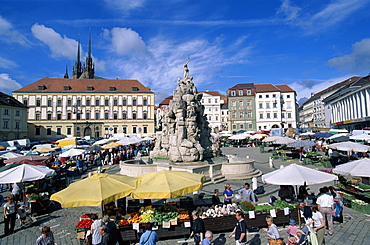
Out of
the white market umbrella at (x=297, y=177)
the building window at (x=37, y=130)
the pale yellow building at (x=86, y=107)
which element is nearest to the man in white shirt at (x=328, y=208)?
the white market umbrella at (x=297, y=177)

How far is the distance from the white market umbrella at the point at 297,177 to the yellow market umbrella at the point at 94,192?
4773 mm

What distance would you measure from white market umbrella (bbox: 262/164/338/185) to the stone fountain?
231 inches

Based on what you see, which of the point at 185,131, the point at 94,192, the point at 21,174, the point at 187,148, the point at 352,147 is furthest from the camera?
the point at 352,147

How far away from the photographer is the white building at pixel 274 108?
6253cm

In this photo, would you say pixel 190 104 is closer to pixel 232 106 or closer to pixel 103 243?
pixel 103 243

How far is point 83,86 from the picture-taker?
6291 cm

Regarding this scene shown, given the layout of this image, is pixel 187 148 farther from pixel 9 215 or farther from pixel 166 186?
pixel 9 215

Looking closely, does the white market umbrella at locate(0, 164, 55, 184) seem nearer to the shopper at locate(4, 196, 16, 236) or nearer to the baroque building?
the shopper at locate(4, 196, 16, 236)

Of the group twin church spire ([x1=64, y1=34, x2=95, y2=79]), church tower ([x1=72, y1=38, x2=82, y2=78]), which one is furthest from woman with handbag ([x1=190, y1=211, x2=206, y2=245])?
church tower ([x1=72, y1=38, x2=82, y2=78])

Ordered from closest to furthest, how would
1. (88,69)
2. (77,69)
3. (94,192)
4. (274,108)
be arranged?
(94,192), (274,108), (88,69), (77,69)

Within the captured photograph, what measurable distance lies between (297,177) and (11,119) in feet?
181

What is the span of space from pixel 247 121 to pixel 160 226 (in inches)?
2359

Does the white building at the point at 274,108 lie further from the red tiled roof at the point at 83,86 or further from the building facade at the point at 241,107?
the red tiled roof at the point at 83,86

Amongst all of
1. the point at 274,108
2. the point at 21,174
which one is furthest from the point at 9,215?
the point at 274,108
